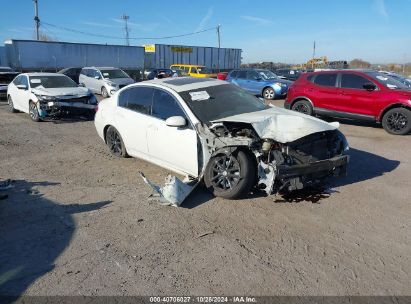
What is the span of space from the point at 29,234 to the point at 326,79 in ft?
30.0

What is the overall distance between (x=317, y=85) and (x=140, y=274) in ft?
29.4

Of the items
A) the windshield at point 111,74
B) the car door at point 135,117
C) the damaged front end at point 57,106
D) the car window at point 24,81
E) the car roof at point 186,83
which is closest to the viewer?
the car roof at point 186,83

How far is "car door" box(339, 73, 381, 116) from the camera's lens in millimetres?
9328

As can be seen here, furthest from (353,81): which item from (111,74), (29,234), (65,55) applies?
(65,55)

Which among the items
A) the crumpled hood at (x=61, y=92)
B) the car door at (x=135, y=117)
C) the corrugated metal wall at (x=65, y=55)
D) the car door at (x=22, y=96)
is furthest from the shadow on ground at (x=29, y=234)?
the corrugated metal wall at (x=65, y=55)

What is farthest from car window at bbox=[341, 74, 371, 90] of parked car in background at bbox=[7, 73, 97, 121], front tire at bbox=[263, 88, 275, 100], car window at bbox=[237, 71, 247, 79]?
car window at bbox=[237, 71, 247, 79]

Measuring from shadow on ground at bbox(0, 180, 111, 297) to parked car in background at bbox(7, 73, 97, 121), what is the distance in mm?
5987

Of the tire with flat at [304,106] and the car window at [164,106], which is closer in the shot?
the car window at [164,106]

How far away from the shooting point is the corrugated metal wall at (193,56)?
36.8m

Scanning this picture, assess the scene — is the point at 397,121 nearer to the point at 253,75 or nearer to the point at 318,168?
the point at 318,168

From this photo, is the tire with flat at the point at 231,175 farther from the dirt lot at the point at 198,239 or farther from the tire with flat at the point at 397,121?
the tire with flat at the point at 397,121

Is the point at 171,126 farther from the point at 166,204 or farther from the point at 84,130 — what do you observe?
the point at 84,130

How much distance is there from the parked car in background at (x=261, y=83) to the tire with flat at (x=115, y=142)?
11.1m

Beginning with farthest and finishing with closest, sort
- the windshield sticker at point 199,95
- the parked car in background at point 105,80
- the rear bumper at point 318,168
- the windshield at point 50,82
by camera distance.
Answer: the parked car in background at point 105,80
the windshield at point 50,82
the windshield sticker at point 199,95
the rear bumper at point 318,168
